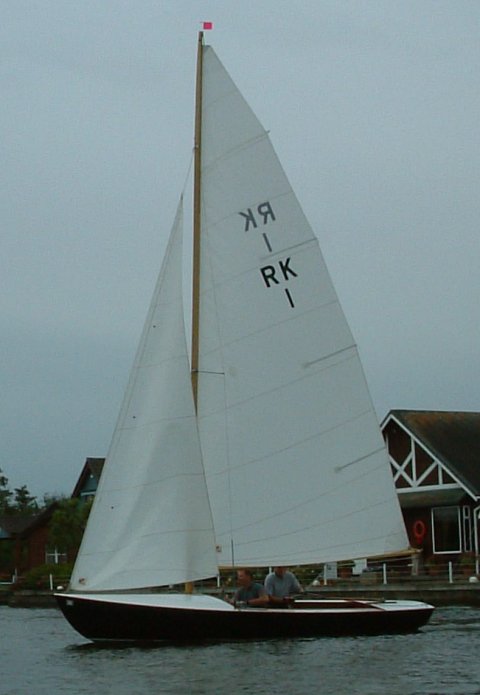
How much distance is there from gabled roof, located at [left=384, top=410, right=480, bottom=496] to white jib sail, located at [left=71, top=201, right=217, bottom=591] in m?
26.9

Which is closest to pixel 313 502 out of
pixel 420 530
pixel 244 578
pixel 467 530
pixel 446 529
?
pixel 244 578

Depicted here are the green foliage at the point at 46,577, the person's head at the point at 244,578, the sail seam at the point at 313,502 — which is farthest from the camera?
the green foliage at the point at 46,577

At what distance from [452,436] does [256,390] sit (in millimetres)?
29529

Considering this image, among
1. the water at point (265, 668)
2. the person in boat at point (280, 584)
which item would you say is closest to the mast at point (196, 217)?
the person in boat at point (280, 584)

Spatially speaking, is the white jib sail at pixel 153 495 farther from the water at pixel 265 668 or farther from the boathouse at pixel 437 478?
the boathouse at pixel 437 478

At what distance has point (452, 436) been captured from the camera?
5341 cm

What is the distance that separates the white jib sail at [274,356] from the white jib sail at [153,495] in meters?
0.82

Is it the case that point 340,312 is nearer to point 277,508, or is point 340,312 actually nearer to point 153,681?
point 277,508

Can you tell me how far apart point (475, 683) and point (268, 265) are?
27.7 feet

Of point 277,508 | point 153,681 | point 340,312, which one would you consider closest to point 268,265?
point 340,312

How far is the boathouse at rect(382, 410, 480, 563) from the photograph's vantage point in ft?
165

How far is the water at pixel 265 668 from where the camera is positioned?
19.1 metres

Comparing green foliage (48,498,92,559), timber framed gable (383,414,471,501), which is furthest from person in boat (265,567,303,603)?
green foliage (48,498,92,559)

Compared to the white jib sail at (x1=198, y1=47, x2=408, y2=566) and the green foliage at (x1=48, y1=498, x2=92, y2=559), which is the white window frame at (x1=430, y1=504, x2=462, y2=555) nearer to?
the green foliage at (x1=48, y1=498, x2=92, y2=559)
